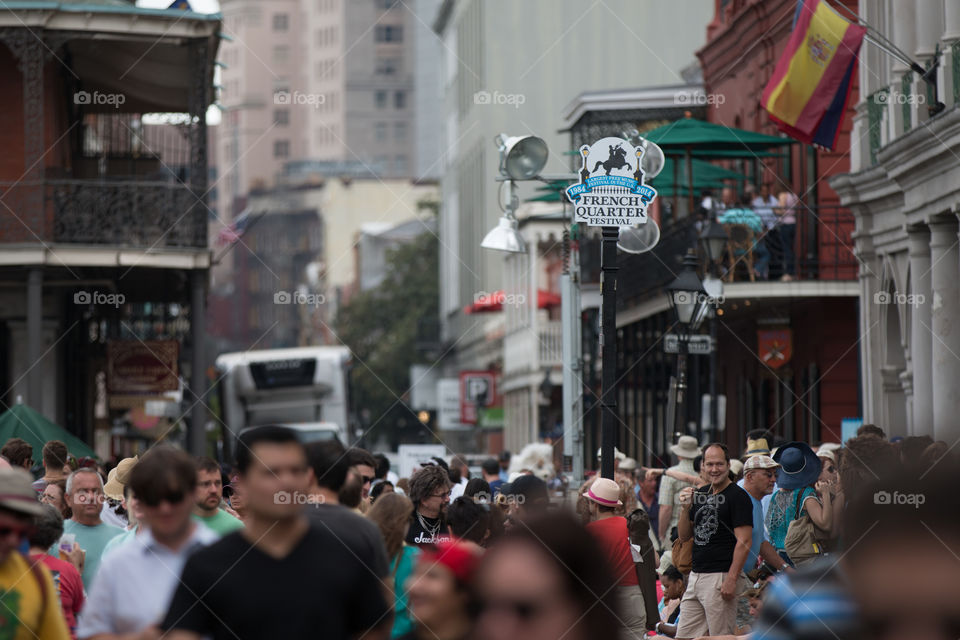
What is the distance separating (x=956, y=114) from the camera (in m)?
16.6

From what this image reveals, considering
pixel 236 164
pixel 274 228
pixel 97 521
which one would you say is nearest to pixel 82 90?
pixel 97 521

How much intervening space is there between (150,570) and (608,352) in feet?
23.7

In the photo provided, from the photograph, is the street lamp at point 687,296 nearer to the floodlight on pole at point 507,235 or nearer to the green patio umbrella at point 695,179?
the floodlight on pole at point 507,235

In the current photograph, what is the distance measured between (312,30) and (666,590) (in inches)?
5614

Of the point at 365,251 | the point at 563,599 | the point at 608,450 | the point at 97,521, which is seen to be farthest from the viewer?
the point at 365,251

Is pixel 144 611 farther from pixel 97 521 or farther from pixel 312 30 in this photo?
pixel 312 30

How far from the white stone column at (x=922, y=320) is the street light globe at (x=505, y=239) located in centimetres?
504
